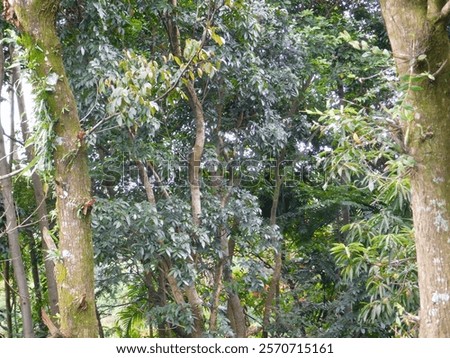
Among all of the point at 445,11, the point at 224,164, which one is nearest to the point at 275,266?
the point at 224,164

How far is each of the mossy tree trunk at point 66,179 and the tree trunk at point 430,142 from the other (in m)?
1.26

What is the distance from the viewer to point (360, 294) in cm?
503

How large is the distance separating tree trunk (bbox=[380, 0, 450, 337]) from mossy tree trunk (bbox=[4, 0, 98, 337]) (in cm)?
126

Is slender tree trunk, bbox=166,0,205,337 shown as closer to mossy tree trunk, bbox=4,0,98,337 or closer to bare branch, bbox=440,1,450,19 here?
mossy tree trunk, bbox=4,0,98,337

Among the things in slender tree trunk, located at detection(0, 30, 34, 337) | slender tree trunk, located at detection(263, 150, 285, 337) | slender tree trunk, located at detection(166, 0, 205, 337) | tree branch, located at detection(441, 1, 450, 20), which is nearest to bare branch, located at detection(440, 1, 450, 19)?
tree branch, located at detection(441, 1, 450, 20)

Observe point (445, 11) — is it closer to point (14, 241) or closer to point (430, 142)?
point (430, 142)

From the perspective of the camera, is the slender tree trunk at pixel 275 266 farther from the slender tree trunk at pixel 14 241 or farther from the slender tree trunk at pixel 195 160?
the slender tree trunk at pixel 14 241

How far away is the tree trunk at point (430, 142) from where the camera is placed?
1.88m

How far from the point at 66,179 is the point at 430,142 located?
140cm

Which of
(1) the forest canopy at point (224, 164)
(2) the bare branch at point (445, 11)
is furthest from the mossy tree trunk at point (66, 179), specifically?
(2) the bare branch at point (445, 11)

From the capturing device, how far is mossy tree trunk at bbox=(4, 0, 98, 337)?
2.24 m

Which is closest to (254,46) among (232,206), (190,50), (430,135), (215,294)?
(232,206)

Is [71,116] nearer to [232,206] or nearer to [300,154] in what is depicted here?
[232,206]

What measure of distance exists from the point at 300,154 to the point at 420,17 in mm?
3314
